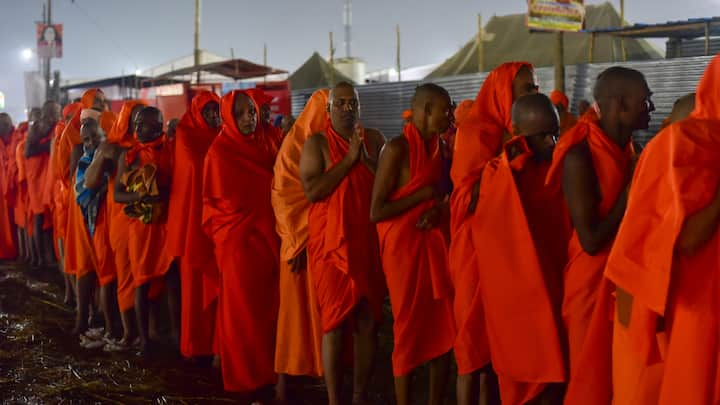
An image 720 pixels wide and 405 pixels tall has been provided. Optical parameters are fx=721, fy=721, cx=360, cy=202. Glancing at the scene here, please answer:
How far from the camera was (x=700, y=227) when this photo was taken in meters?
2.11

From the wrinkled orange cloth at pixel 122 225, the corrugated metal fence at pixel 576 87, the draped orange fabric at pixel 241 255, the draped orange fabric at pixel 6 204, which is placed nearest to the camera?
the draped orange fabric at pixel 241 255

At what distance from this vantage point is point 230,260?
490 centimetres

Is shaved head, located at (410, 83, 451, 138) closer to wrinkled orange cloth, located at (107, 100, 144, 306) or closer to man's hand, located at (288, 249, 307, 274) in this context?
man's hand, located at (288, 249, 307, 274)

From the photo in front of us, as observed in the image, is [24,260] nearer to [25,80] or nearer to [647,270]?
[647,270]

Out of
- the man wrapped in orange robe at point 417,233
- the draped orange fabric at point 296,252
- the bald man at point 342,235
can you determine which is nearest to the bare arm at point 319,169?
the bald man at point 342,235

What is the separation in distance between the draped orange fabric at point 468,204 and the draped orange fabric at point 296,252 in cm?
115

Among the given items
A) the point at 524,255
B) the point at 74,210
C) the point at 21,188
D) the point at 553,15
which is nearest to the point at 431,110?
the point at 524,255

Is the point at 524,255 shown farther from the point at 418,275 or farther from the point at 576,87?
the point at 576,87

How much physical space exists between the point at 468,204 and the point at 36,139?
7.51m

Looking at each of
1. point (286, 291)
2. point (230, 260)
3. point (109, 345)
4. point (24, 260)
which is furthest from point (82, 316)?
point (24, 260)

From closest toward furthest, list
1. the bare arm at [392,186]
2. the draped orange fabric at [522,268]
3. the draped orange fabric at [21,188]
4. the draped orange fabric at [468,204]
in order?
1. the draped orange fabric at [522,268]
2. the draped orange fabric at [468,204]
3. the bare arm at [392,186]
4. the draped orange fabric at [21,188]

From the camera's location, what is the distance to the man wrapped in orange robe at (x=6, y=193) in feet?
34.8

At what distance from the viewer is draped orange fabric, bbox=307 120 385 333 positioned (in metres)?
4.19

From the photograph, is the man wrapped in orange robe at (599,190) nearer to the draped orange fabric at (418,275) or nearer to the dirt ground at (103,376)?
the draped orange fabric at (418,275)
